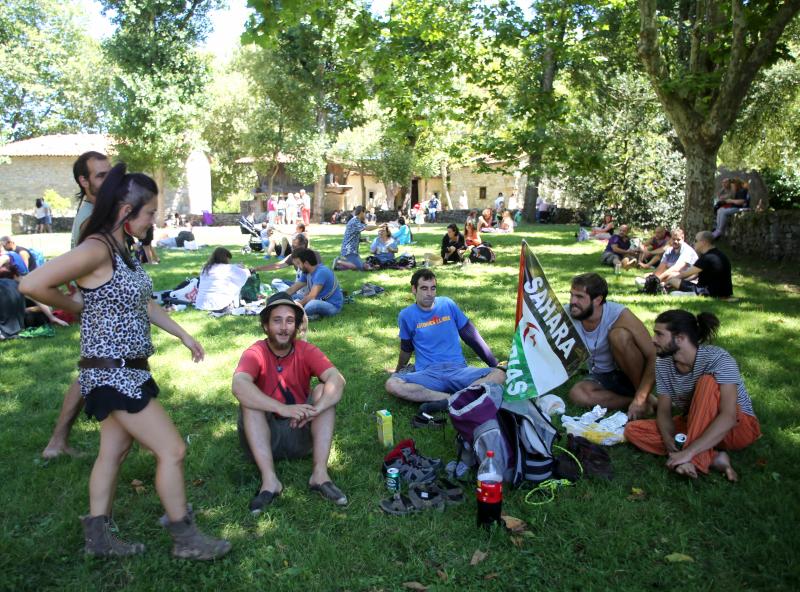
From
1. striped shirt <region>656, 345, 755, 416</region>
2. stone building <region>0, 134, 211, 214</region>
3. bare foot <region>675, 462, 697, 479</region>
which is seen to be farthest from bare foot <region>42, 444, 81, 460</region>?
stone building <region>0, 134, 211, 214</region>

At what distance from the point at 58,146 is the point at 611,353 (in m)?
48.1

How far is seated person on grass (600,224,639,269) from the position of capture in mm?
12773

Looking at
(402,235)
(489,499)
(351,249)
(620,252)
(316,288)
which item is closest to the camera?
(489,499)

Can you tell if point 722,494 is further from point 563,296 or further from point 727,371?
point 563,296

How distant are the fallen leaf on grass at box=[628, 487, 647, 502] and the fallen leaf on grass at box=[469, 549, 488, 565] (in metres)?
1.13

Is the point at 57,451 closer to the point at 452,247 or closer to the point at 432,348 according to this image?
the point at 432,348

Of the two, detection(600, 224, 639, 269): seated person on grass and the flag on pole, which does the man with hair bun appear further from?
detection(600, 224, 639, 269): seated person on grass

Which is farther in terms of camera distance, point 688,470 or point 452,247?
point 452,247

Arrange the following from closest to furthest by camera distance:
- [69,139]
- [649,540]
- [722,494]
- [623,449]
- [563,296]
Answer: [649,540], [722,494], [623,449], [563,296], [69,139]

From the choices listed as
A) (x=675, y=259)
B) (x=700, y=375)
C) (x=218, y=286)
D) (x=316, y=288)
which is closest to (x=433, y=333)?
(x=700, y=375)

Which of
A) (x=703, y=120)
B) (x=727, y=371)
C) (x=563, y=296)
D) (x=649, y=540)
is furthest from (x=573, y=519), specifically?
(x=703, y=120)

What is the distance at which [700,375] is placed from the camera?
4191 mm

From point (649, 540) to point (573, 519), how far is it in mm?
423

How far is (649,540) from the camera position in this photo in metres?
3.36
